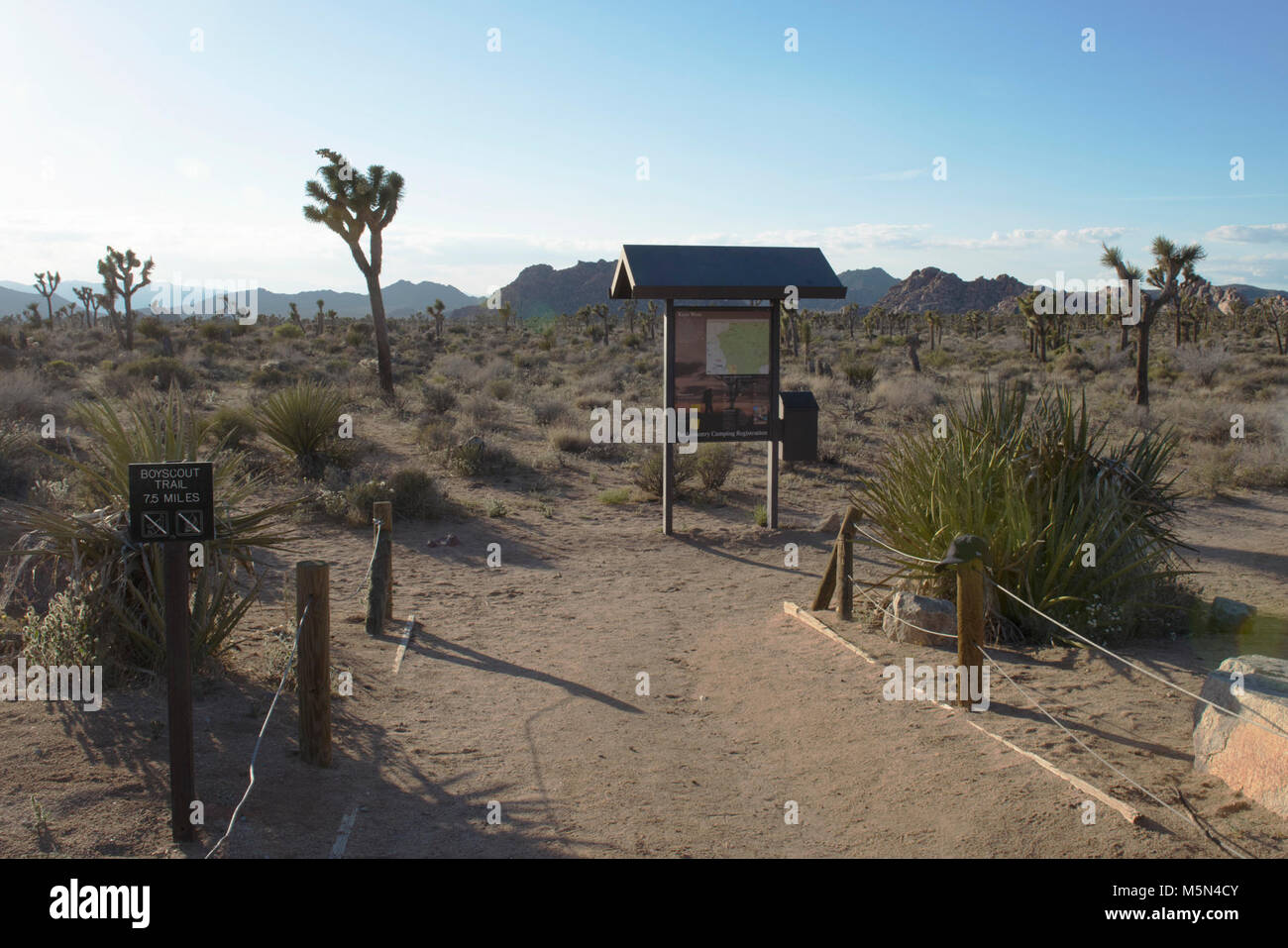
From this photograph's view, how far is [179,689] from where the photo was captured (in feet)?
12.6

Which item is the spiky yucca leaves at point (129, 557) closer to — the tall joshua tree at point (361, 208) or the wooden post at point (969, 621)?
the wooden post at point (969, 621)

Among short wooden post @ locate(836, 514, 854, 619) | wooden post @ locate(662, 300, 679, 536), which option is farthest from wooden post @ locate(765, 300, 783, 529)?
short wooden post @ locate(836, 514, 854, 619)

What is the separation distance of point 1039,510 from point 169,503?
5.70 metres

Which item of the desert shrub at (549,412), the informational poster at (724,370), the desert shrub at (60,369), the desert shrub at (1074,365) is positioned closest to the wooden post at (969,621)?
the informational poster at (724,370)

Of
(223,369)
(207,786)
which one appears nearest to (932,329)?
(223,369)

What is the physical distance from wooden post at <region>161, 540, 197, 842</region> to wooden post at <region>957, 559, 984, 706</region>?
157 inches

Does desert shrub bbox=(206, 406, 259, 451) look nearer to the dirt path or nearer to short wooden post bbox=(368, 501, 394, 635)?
the dirt path

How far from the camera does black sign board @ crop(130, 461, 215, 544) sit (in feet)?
12.1

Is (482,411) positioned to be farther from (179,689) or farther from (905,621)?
(179,689)

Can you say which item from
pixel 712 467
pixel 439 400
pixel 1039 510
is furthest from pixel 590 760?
pixel 439 400

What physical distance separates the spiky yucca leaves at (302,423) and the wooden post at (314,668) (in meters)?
9.38

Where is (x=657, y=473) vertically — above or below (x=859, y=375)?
below

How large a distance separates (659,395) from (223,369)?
14604mm

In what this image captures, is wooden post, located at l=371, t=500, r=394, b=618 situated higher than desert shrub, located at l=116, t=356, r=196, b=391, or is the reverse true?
desert shrub, located at l=116, t=356, r=196, b=391
